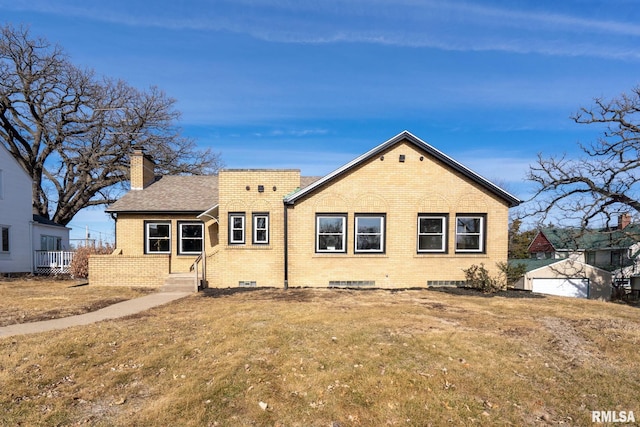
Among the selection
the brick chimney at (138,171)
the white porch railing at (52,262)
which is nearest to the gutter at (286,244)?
the brick chimney at (138,171)

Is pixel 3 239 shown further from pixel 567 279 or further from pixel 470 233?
pixel 567 279

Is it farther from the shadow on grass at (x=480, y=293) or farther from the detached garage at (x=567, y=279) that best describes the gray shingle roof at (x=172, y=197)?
the detached garage at (x=567, y=279)

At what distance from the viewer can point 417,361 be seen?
6.06 metres

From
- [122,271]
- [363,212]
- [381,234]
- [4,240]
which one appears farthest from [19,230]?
[381,234]

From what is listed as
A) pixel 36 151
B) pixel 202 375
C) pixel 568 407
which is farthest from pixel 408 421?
pixel 36 151

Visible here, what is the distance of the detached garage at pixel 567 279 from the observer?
29750 mm

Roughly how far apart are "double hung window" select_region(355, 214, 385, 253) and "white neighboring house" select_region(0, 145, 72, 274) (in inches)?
766

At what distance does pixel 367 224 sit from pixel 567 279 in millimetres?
25084

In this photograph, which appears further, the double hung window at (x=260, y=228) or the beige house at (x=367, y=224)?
the double hung window at (x=260, y=228)

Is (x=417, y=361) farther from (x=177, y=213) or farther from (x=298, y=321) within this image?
(x=177, y=213)

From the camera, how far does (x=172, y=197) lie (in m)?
18.4

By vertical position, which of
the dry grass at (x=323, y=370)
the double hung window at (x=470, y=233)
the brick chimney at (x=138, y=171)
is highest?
the brick chimney at (x=138, y=171)

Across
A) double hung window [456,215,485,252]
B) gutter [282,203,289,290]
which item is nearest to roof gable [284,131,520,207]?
gutter [282,203,289,290]

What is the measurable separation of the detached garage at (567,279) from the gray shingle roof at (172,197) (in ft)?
85.7
